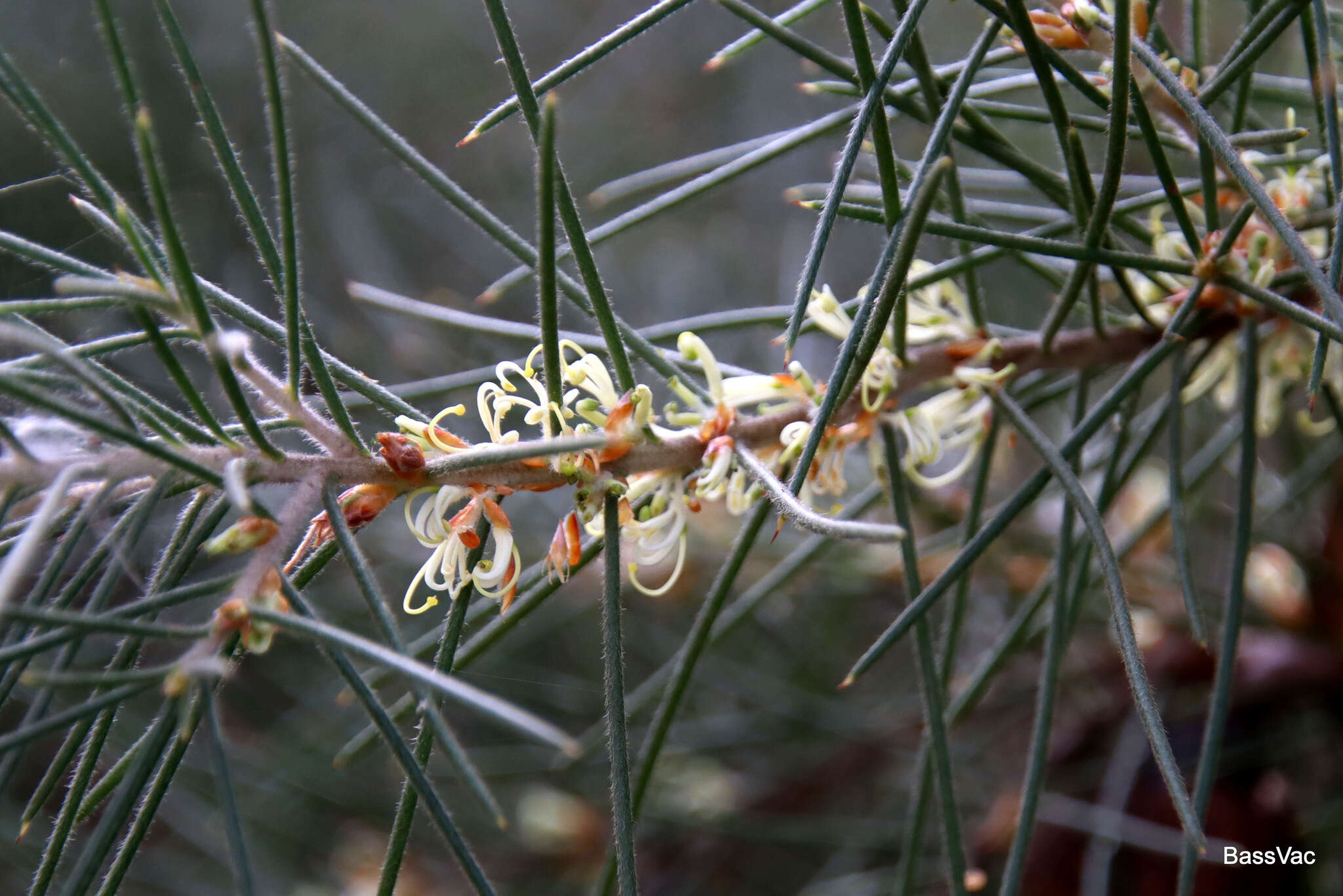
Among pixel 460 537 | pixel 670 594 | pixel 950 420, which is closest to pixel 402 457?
pixel 460 537

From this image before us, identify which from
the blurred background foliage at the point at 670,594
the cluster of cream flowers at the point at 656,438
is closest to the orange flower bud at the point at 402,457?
the cluster of cream flowers at the point at 656,438

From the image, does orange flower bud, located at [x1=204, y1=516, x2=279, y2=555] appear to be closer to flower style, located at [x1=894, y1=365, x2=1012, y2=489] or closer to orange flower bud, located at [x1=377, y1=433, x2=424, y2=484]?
orange flower bud, located at [x1=377, y1=433, x2=424, y2=484]

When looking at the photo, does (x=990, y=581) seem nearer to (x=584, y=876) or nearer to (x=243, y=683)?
(x=584, y=876)

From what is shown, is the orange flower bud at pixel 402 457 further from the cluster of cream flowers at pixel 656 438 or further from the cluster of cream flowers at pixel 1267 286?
the cluster of cream flowers at pixel 1267 286

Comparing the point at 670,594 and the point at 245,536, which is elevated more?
the point at 245,536

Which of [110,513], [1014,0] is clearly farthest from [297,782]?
[1014,0]

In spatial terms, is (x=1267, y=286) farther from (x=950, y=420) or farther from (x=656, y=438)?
(x=656, y=438)
